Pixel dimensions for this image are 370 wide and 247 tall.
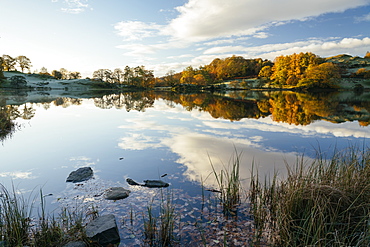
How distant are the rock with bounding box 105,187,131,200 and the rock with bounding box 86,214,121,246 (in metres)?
1.46

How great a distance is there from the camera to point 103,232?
166 inches

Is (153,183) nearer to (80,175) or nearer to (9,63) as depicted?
(80,175)

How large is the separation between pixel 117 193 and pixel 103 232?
197cm

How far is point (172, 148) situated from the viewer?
11141 millimetres

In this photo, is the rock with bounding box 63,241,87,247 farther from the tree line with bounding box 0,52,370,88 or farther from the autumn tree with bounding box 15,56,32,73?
the autumn tree with bounding box 15,56,32,73

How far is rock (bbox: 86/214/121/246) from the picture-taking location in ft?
13.7

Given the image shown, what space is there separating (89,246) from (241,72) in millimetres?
152864

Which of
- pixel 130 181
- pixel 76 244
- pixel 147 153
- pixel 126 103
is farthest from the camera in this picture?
pixel 126 103

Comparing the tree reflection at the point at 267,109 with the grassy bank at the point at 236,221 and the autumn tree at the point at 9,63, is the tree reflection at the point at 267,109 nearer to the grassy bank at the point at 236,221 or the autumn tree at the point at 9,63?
the grassy bank at the point at 236,221

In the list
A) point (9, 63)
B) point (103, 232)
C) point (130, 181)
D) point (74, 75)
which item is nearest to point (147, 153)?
point (130, 181)

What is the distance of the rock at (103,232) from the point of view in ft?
13.7

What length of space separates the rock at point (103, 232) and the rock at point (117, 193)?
1.46m

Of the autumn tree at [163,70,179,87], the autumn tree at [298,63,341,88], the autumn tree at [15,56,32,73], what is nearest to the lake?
the autumn tree at [298,63,341,88]

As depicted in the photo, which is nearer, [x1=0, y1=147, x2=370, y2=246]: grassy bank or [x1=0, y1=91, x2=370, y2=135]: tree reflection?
[x1=0, y1=147, x2=370, y2=246]: grassy bank
